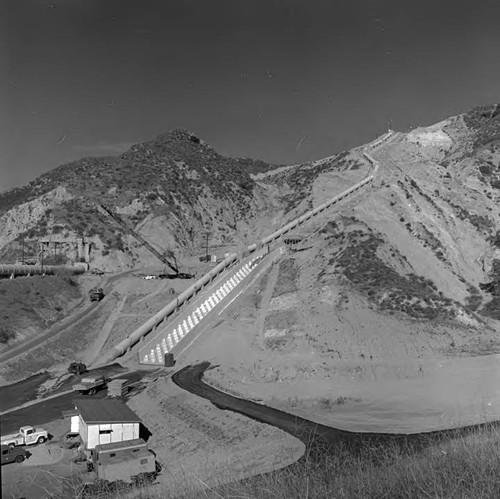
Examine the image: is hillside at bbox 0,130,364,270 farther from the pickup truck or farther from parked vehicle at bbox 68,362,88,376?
the pickup truck

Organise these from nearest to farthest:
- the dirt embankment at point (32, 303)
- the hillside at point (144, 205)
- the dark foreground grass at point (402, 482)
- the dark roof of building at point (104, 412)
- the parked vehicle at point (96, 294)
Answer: the dark foreground grass at point (402, 482) → the dark roof of building at point (104, 412) → the dirt embankment at point (32, 303) → the parked vehicle at point (96, 294) → the hillside at point (144, 205)

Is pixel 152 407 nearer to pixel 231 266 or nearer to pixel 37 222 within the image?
pixel 231 266

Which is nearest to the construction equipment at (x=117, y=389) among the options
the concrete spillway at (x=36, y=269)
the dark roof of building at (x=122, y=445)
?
the dark roof of building at (x=122, y=445)

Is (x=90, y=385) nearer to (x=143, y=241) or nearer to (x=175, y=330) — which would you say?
(x=175, y=330)

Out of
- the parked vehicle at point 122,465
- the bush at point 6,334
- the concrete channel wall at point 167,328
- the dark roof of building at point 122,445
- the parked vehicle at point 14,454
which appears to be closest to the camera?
the parked vehicle at point 122,465

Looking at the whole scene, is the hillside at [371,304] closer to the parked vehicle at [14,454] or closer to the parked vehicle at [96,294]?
the parked vehicle at [14,454]

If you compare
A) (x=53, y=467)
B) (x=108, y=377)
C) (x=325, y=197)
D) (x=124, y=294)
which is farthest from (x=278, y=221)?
(x=53, y=467)

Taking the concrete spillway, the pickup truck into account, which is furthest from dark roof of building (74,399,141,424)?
the concrete spillway
